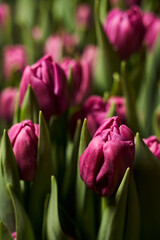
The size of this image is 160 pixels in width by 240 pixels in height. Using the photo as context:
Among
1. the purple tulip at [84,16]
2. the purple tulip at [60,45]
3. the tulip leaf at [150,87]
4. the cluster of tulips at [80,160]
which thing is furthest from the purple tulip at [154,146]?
the purple tulip at [84,16]

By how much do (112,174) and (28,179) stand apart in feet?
0.33

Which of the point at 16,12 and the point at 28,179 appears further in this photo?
the point at 16,12

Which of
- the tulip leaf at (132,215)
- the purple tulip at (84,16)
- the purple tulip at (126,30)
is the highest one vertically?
the purple tulip at (84,16)

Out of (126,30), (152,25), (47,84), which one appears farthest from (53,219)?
(152,25)

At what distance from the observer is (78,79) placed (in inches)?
22.3

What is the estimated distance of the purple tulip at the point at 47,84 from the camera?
44 cm

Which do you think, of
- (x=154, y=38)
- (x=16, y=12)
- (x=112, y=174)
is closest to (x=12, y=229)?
(x=112, y=174)

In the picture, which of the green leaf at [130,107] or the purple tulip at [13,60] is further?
the purple tulip at [13,60]

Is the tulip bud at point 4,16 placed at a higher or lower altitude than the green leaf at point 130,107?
higher

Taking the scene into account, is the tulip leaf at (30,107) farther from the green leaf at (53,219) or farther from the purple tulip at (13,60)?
the purple tulip at (13,60)

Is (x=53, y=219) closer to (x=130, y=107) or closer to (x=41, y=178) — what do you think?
(x=41, y=178)

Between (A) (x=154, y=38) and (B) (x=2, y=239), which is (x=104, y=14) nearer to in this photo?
(A) (x=154, y=38)

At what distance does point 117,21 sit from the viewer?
563 millimetres

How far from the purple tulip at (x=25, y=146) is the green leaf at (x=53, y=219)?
0.03m
